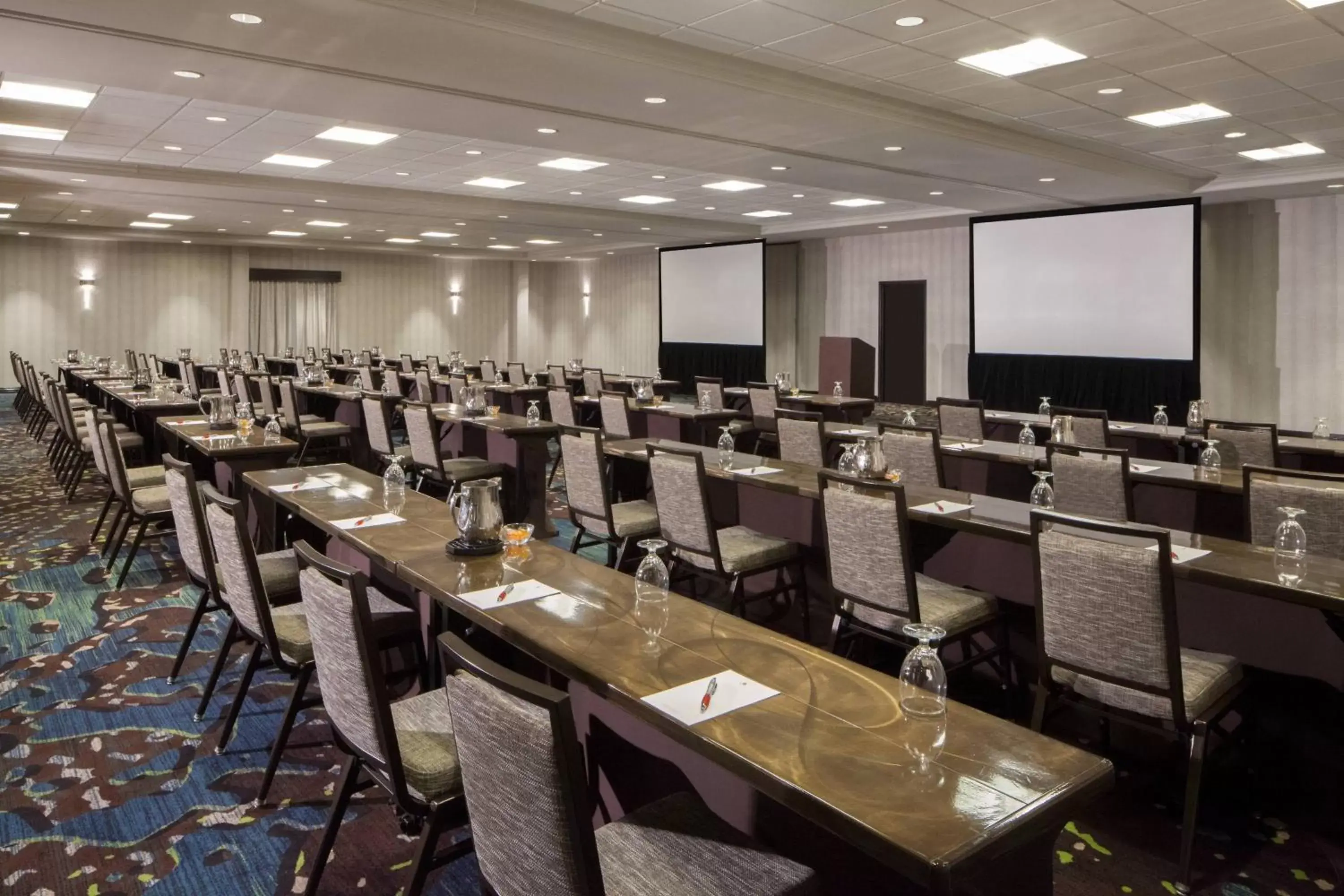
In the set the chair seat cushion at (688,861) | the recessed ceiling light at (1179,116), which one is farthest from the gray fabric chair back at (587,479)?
the recessed ceiling light at (1179,116)

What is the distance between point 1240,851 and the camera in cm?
270

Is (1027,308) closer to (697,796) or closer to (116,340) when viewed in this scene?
(697,796)

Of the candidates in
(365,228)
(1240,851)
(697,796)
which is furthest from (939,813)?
(365,228)

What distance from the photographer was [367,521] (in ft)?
11.1

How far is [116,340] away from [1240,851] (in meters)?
20.8

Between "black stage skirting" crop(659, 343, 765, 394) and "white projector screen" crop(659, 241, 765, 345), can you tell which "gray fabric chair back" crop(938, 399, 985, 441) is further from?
"white projector screen" crop(659, 241, 765, 345)

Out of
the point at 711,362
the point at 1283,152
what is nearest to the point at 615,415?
the point at 1283,152

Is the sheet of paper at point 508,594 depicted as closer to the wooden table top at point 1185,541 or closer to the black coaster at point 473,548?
the black coaster at point 473,548

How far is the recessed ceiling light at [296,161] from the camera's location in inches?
369

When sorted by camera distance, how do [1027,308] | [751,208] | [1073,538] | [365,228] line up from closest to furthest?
[1073,538] → [1027,308] → [751,208] → [365,228]

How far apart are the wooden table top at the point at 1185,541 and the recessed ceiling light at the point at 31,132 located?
683 centimetres

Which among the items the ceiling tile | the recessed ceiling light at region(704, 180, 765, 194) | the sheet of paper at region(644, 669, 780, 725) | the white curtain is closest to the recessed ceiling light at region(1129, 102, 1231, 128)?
the ceiling tile

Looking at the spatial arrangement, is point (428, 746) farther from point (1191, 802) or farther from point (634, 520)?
point (634, 520)

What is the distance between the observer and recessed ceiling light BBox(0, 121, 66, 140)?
7914 millimetres
